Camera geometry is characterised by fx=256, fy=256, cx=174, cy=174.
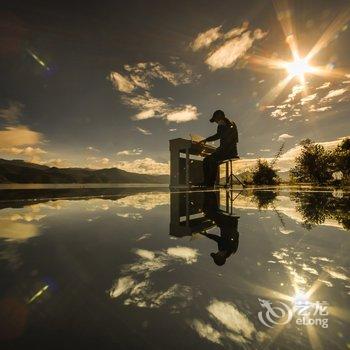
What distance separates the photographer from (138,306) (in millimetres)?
633

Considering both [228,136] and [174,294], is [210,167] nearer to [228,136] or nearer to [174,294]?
[228,136]

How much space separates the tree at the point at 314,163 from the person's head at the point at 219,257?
93.3ft

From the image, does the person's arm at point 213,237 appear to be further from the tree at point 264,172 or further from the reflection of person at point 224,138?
the tree at point 264,172

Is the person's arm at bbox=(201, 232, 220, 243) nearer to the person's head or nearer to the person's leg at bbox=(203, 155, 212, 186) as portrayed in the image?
the person's head

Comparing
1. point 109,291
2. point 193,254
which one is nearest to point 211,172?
point 193,254

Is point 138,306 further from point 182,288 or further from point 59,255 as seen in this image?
point 59,255

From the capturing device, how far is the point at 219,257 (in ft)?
3.61

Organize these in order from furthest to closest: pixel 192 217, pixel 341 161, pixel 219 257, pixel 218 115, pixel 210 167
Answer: pixel 341 161
pixel 210 167
pixel 218 115
pixel 192 217
pixel 219 257

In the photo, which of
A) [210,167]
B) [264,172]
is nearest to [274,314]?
[210,167]

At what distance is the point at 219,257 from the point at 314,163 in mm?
30139

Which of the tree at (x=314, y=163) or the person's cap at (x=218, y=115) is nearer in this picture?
the person's cap at (x=218, y=115)

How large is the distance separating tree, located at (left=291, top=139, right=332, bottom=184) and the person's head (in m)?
28.4

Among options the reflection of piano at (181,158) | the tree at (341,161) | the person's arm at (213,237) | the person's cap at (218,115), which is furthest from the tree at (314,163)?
the person's arm at (213,237)

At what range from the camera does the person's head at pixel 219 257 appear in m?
1.02
